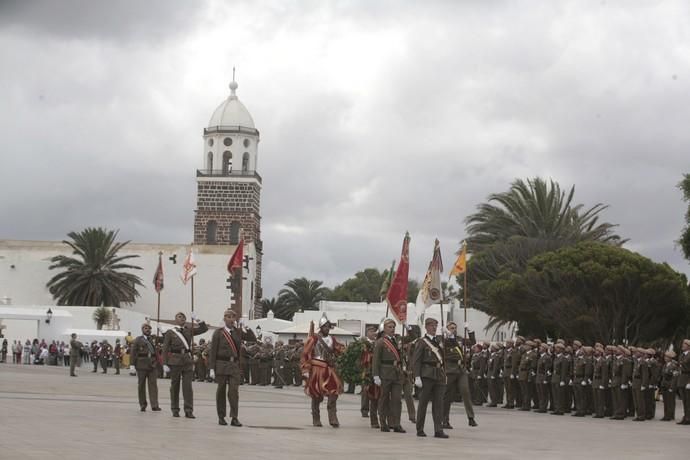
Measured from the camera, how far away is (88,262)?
81375 millimetres

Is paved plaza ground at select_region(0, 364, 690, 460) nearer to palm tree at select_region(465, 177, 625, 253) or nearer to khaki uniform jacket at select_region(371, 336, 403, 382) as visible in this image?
khaki uniform jacket at select_region(371, 336, 403, 382)

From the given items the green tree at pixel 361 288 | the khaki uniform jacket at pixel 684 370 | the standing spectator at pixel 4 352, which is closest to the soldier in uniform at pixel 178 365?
the khaki uniform jacket at pixel 684 370

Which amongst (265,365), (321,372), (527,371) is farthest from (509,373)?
(265,365)

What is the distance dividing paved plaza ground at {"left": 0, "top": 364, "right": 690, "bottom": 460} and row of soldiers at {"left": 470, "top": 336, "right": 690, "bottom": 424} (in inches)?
52.2

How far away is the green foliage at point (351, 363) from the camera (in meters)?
23.9

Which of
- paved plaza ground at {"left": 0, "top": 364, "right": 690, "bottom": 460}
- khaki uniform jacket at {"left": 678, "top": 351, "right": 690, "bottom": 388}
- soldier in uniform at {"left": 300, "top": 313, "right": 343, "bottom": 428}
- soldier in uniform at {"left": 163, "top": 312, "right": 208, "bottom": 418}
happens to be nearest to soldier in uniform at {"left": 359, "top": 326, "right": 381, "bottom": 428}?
paved plaza ground at {"left": 0, "top": 364, "right": 690, "bottom": 460}

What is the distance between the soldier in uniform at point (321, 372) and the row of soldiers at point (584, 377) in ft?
30.0

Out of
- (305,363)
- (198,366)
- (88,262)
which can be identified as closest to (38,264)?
(88,262)

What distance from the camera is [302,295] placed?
110m

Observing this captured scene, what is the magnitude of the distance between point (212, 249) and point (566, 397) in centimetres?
6264

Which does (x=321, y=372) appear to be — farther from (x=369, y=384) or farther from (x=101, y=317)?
(x=101, y=317)

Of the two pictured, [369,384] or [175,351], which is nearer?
[369,384]

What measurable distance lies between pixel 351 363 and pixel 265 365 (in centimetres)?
2106

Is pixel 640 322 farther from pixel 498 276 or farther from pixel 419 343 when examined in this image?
pixel 419 343
